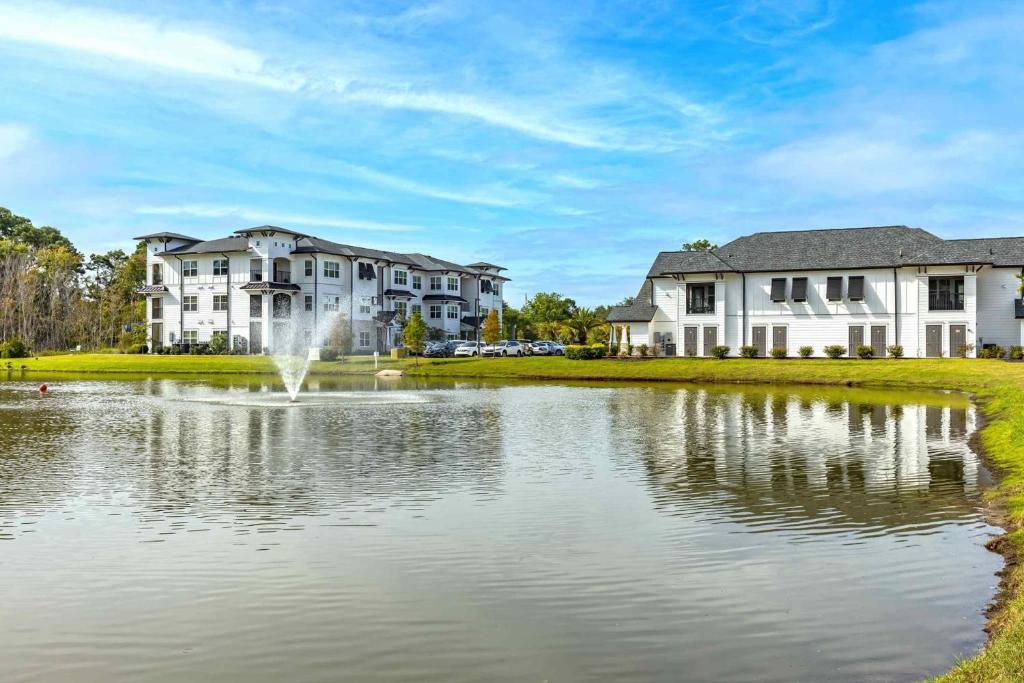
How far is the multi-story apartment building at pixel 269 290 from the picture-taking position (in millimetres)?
82562

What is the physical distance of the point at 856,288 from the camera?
65125 millimetres

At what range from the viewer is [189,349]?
82.2m

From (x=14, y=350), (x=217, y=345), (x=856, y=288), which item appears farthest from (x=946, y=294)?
(x=14, y=350)

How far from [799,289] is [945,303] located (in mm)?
10295

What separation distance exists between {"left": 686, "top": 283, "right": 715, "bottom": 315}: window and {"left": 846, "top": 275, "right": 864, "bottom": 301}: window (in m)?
10.3

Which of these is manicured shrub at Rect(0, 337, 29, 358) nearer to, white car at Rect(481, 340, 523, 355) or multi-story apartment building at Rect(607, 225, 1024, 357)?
white car at Rect(481, 340, 523, 355)

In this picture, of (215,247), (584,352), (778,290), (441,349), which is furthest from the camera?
(215,247)

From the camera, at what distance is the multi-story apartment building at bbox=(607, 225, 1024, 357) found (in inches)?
2454

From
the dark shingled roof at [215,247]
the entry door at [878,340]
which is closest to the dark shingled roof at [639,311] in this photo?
the entry door at [878,340]

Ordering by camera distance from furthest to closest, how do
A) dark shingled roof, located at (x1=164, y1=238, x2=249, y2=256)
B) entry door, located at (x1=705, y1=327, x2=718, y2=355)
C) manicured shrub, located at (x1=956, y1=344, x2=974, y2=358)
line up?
dark shingled roof, located at (x1=164, y1=238, x2=249, y2=256) → entry door, located at (x1=705, y1=327, x2=718, y2=355) → manicured shrub, located at (x1=956, y1=344, x2=974, y2=358)

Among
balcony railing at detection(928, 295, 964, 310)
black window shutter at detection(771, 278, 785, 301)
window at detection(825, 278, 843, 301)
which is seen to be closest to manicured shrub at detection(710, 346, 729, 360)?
black window shutter at detection(771, 278, 785, 301)

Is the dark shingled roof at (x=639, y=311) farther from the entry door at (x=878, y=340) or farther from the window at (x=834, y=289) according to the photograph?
the entry door at (x=878, y=340)

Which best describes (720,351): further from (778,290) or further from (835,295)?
(835,295)

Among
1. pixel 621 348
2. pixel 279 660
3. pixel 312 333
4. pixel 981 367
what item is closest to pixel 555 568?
pixel 279 660
